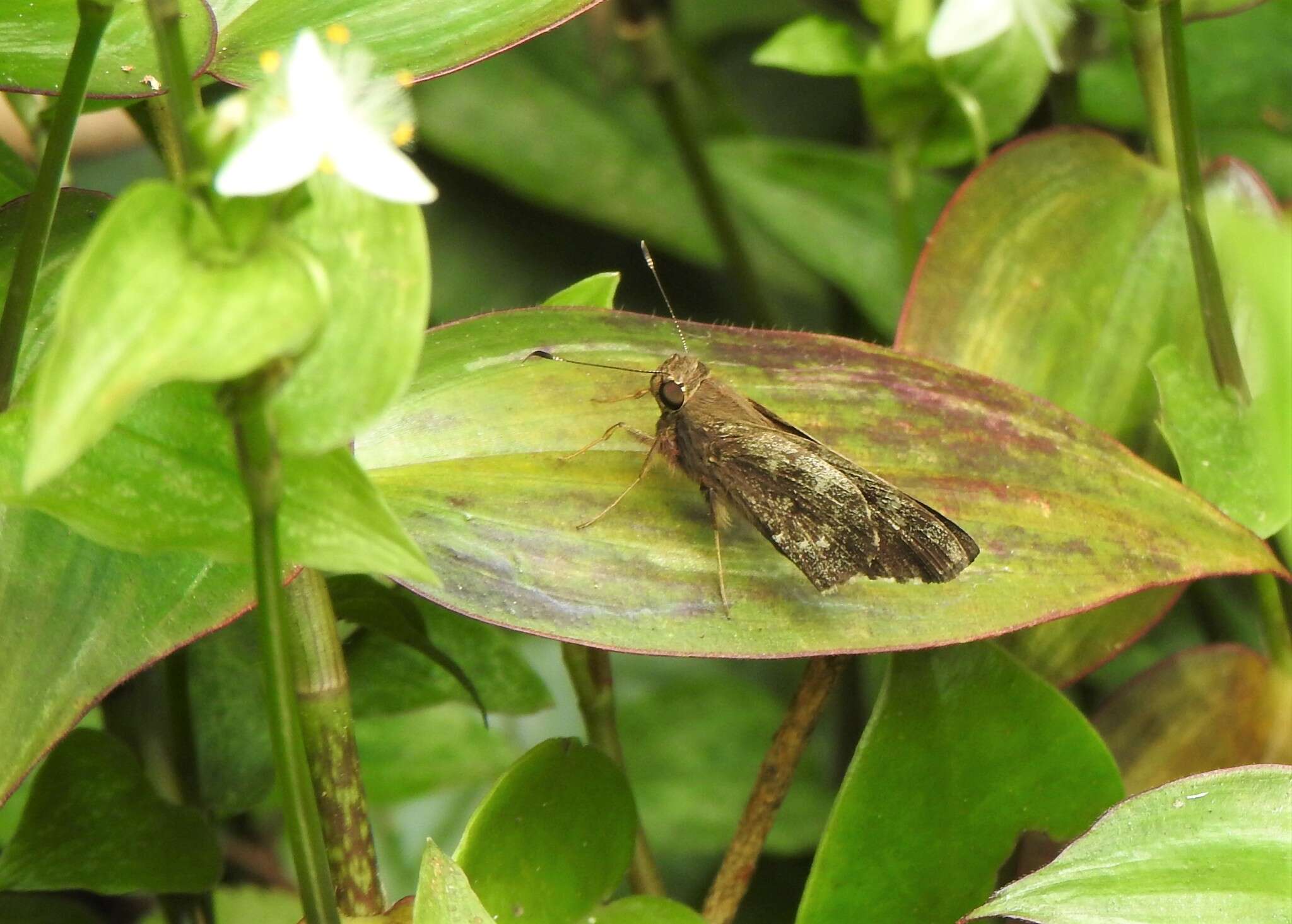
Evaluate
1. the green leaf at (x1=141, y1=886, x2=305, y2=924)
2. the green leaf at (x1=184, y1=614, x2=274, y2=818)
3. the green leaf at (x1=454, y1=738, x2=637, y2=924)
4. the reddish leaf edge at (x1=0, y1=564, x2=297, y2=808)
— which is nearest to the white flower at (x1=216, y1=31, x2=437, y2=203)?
the reddish leaf edge at (x1=0, y1=564, x2=297, y2=808)

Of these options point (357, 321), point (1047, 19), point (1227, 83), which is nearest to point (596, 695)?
point (357, 321)

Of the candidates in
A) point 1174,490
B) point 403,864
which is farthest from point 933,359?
point 403,864

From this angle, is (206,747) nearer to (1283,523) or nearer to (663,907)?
(663,907)

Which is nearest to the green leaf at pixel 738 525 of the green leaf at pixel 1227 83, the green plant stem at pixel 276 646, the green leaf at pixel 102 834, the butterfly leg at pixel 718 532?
the butterfly leg at pixel 718 532

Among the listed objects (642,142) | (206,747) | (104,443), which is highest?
(104,443)

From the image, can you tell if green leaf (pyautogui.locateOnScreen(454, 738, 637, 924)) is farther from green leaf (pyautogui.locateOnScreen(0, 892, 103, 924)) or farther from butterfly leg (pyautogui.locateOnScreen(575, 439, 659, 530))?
green leaf (pyautogui.locateOnScreen(0, 892, 103, 924))
